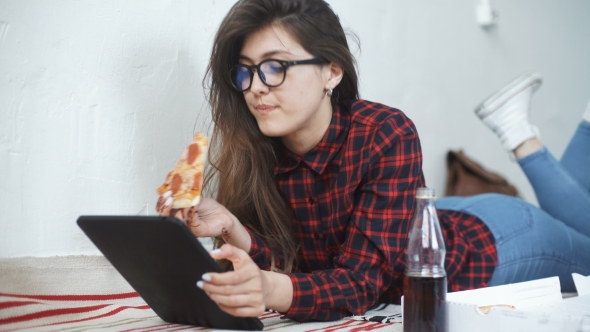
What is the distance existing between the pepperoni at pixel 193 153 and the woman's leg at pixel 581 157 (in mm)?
1696

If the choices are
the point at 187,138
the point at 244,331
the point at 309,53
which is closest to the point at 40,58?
the point at 187,138

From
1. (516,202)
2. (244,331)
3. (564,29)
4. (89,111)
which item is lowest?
(244,331)

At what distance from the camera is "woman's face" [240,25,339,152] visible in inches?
56.6

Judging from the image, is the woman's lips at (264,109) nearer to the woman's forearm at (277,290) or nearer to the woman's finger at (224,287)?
the woman's forearm at (277,290)

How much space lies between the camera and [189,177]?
1151mm

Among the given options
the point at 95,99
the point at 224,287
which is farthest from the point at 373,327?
the point at 95,99

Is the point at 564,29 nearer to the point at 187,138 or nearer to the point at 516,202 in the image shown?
the point at 516,202

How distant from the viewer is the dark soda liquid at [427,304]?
115 cm

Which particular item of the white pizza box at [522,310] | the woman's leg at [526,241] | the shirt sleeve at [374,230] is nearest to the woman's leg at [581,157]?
the woman's leg at [526,241]

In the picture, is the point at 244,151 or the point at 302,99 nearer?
the point at 302,99

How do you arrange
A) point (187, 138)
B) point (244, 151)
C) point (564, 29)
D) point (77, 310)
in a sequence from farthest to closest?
point (564, 29)
point (187, 138)
point (244, 151)
point (77, 310)

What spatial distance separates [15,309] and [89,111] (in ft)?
1.72

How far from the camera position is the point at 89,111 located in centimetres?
147

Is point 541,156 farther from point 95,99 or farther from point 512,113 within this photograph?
point 95,99
